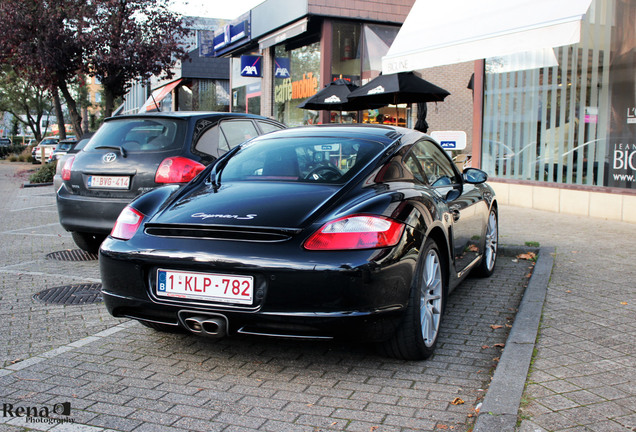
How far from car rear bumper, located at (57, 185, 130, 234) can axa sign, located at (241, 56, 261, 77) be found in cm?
1703

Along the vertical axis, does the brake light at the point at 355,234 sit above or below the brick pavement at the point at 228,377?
above

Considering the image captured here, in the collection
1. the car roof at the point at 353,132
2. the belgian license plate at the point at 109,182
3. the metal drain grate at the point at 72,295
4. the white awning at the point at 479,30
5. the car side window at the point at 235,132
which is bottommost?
the metal drain grate at the point at 72,295

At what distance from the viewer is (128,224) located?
149 inches

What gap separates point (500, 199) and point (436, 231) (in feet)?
29.4

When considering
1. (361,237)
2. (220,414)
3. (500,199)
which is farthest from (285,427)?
(500,199)

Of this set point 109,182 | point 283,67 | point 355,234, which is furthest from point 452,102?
point 355,234

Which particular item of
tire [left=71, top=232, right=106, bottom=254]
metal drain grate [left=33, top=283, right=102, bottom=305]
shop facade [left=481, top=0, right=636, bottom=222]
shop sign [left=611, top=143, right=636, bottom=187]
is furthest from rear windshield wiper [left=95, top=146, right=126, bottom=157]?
shop sign [left=611, top=143, right=636, bottom=187]

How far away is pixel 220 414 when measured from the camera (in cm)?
297

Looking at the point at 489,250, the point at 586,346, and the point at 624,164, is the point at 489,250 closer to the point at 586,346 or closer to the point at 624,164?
the point at 586,346

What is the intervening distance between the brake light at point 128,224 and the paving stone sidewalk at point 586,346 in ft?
7.67

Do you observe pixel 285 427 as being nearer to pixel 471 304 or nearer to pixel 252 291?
pixel 252 291

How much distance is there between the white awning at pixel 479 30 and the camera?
779 centimetres

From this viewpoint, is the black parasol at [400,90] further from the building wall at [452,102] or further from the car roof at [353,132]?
the building wall at [452,102]

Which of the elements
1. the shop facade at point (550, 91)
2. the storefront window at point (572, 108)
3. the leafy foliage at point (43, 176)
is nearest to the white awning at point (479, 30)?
the shop facade at point (550, 91)
